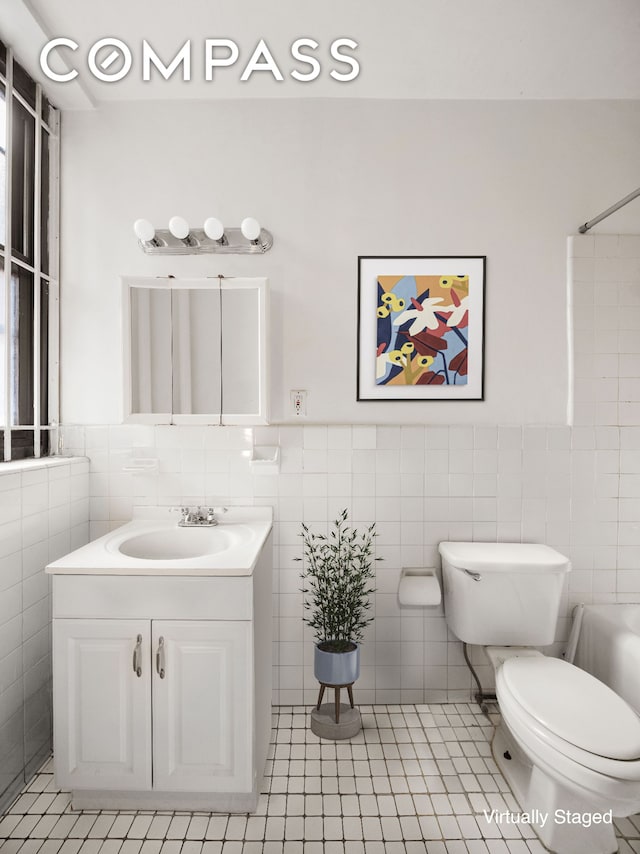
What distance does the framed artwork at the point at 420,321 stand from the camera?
208 centimetres

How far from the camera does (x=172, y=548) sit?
1.94 metres

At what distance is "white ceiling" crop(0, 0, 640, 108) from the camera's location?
5.44 ft

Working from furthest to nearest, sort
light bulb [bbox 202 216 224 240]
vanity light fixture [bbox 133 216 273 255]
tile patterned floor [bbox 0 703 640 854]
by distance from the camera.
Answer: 1. vanity light fixture [bbox 133 216 273 255]
2. light bulb [bbox 202 216 224 240]
3. tile patterned floor [bbox 0 703 640 854]

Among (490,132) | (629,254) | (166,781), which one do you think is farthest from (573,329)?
(166,781)

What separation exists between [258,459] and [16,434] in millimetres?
904

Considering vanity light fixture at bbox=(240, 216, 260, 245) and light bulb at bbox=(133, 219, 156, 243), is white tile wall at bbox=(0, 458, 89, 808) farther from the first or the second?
vanity light fixture at bbox=(240, 216, 260, 245)

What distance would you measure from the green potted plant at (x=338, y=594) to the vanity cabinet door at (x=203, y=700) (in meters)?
0.47

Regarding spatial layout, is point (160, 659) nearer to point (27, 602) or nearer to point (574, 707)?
point (27, 602)

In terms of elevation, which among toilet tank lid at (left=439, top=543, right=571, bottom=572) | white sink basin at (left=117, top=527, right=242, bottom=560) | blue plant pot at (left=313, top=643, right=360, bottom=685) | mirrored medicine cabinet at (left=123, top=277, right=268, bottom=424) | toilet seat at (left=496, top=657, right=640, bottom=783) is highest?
mirrored medicine cabinet at (left=123, top=277, right=268, bottom=424)

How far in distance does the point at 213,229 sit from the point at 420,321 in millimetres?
885

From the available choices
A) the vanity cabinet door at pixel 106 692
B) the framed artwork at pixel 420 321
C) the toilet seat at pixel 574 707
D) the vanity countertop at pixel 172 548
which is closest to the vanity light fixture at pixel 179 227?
the framed artwork at pixel 420 321

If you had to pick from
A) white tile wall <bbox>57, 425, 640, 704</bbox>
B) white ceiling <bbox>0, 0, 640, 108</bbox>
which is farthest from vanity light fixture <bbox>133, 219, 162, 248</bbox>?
white tile wall <bbox>57, 425, 640, 704</bbox>

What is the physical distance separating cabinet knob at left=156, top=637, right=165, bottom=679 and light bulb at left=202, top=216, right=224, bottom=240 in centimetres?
141

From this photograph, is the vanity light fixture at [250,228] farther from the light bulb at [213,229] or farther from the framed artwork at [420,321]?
the framed artwork at [420,321]
